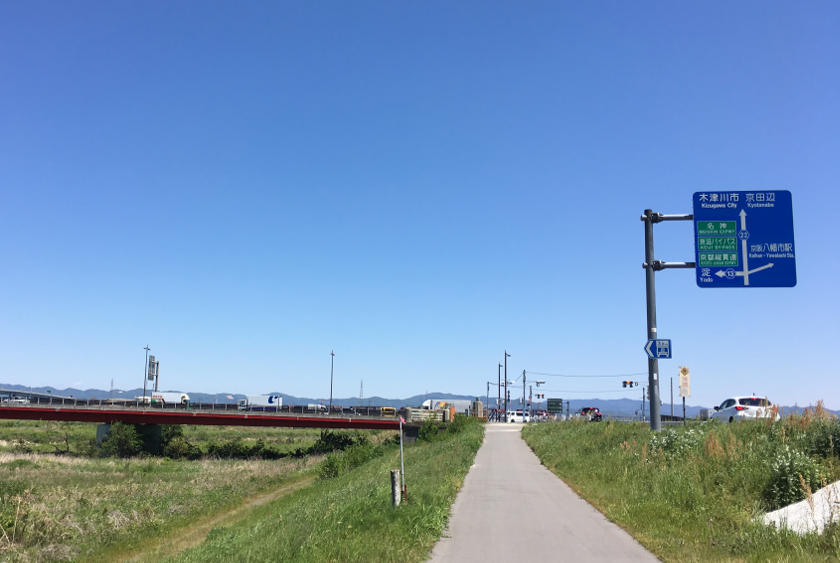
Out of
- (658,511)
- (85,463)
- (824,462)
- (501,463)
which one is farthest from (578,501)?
(85,463)

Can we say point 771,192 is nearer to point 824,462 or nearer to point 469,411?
point 824,462

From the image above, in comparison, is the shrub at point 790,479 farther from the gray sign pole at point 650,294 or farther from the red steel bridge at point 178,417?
the red steel bridge at point 178,417

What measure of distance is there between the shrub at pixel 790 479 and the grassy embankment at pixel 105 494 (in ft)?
67.3

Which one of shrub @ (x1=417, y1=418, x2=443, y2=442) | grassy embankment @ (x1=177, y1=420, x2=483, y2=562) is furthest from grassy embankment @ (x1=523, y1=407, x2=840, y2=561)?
shrub @ (x1=417, y1=418, x2=443, y2=442)

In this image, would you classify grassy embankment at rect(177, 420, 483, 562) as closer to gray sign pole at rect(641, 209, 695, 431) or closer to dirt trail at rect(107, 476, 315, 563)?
dirt trail at rect(107, 476, 315, 563)

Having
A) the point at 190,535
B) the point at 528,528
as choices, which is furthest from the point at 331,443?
the point at 528,528

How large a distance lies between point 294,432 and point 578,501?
99013 mm

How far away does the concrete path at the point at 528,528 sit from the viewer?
33.7 feet

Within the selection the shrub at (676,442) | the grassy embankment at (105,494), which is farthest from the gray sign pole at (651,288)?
the grassy embankment at (105,494)

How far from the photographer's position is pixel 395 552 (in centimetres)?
981

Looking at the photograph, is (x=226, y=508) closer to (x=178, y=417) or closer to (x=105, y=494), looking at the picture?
(x=105, y=494)

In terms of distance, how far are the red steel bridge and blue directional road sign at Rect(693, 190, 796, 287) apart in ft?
154

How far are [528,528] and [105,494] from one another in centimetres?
2980

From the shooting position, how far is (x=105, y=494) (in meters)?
33.4
